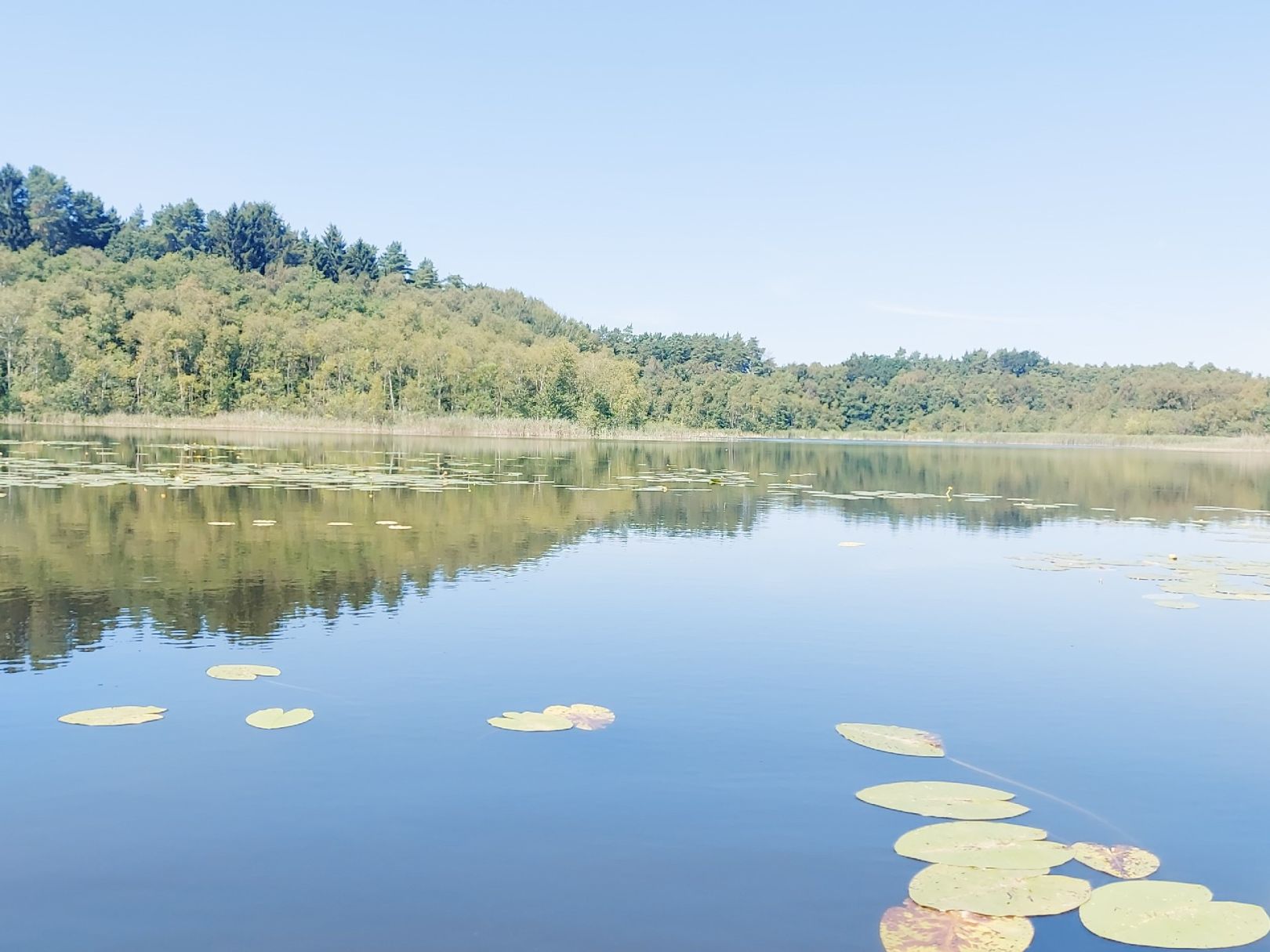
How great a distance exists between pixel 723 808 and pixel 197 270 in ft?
314

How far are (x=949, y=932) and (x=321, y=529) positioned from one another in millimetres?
13332

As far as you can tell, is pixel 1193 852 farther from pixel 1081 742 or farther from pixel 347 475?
pixel 347 475

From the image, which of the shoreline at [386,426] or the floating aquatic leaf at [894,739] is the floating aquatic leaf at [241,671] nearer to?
the floating aquatic leaf at [894,739]

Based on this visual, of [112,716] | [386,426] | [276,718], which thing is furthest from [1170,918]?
[386,426]

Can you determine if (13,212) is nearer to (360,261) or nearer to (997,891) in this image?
(360,261)

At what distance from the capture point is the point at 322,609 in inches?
397

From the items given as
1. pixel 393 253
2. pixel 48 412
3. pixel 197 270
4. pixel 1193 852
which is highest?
pixel 393 253

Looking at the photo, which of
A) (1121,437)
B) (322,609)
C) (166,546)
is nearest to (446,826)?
(322,609)

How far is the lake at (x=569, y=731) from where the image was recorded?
174 inches

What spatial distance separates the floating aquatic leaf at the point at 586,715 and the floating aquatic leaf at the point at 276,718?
165cm

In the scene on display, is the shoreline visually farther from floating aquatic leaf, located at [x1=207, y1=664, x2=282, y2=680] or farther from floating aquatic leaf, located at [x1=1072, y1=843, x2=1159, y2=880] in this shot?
floating aquatic leaf, located at [x1=1072, y1=843, x2=1159, y2=880]

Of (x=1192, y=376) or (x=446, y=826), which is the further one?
(x=1192, y=376)

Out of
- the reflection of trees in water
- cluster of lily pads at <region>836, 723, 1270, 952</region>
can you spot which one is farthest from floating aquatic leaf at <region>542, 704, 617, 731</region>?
the reflection of trees in water

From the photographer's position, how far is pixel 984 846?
15.9ft
